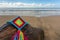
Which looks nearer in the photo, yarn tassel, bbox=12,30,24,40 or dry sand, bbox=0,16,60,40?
yarn tassel, bbox=12,30,24,40

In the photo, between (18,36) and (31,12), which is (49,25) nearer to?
(31,12)

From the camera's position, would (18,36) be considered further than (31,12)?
No

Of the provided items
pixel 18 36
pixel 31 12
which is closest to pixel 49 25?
pixel 31 12

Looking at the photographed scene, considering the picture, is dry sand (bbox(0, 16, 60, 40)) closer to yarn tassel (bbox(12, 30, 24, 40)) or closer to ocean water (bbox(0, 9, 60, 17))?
ocean water (bbox(0, 9, 60, 17))

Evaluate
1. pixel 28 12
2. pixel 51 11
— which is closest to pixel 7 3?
pixel 28 12

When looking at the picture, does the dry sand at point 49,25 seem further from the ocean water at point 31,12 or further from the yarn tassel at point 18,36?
the yarn tassel at point 18,36

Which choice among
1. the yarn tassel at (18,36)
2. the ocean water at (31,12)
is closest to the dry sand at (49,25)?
the ocean water at (31,12)

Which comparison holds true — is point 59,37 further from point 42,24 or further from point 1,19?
point 1,19

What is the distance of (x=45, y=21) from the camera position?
4.57ft

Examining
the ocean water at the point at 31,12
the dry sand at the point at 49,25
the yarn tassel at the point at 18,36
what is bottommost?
the yarn tassel at the point at 18,36

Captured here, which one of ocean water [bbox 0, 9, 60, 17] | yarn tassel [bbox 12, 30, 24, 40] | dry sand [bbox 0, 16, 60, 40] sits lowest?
yarn tassel [bbox 12, 30, 24, 40]

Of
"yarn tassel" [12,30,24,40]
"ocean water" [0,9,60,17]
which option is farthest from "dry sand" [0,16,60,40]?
"yarn tassel" [12,30,24,40]

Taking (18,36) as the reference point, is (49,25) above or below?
above

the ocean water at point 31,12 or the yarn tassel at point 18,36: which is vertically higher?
the ocean water at point 31,12
